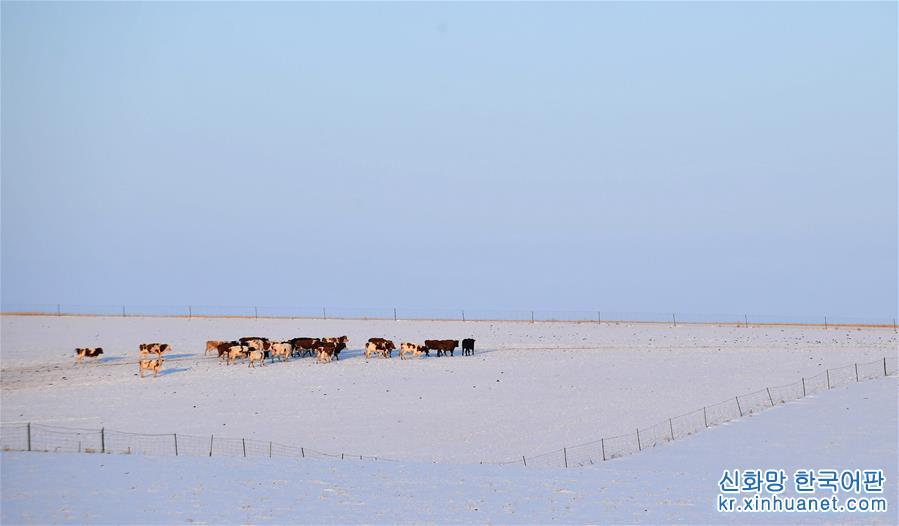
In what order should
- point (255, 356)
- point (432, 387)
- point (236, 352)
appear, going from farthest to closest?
1. point (236, 352)
2. point (255, 356)
3. point (432, 387)

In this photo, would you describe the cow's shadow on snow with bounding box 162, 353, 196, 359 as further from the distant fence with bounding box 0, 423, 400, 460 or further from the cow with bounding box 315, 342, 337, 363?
the distant fence with bounding box 0, 423, 400, 460

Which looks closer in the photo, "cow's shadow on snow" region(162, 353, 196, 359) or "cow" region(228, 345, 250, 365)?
"cow" region(228, 345, 250, 365)

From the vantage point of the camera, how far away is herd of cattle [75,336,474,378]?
166ft

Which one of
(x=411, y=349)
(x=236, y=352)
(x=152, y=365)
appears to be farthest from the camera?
(x=411, y=349)

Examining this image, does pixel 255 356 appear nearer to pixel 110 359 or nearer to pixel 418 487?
pixel 110 359

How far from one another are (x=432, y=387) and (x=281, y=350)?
12880mm

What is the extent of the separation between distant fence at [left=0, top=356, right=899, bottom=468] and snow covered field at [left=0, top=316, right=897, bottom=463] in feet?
3.03

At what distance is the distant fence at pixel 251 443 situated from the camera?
27.2m

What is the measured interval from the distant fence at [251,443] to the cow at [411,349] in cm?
2114

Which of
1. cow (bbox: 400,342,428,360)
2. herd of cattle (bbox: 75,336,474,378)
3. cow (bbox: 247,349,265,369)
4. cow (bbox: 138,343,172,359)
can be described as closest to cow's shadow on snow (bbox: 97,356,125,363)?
herd of cattle (bbox: 75,336,474,378)

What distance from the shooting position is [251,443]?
30.2 metres

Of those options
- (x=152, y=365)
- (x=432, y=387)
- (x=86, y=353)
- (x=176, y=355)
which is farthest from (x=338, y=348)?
(x=86, y=353)

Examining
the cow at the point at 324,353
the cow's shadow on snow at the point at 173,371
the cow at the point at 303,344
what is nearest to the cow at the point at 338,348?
the cow at the point at 324,353

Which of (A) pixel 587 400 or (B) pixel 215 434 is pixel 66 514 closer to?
(B) pixel 215 434
